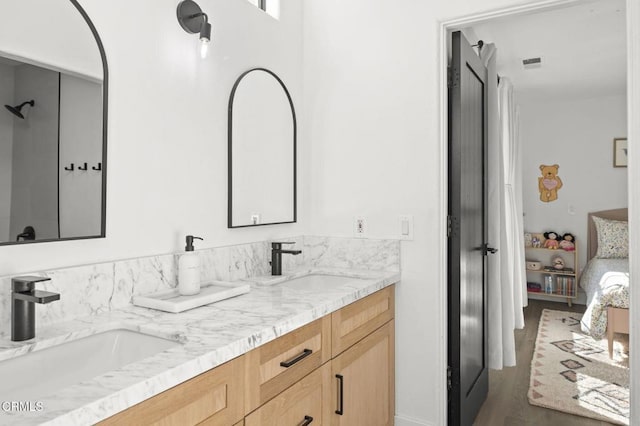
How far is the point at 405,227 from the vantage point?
7.44 ft

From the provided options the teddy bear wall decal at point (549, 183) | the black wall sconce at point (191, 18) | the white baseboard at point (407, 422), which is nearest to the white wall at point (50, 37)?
the black wall sconce at point (191, 18)

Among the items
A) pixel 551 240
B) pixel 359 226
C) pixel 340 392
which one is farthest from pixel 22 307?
pixel 551 240

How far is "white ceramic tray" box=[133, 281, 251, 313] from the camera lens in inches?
55.9

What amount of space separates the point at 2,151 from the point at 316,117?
5.37 feet

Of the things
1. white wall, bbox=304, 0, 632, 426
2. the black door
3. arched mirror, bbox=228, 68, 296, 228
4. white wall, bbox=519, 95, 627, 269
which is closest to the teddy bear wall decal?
white wall, bbox=519, 95, 627, 269

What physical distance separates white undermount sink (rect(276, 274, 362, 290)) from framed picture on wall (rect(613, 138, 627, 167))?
15.1 ft

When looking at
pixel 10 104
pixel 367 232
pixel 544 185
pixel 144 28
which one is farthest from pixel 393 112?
pixel 544 185

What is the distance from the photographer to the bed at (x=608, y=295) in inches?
138

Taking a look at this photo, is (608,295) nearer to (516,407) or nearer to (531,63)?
(516,407)

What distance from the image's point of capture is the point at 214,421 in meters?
1.08

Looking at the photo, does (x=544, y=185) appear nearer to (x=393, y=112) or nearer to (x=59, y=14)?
(x=393, y=112)

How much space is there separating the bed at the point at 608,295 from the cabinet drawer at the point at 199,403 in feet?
11.5

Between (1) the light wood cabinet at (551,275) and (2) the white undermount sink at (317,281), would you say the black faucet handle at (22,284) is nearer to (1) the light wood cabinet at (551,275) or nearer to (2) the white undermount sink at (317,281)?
(2) the white undermount sink at (317,281)

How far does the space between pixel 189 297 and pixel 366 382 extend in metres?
0.89
